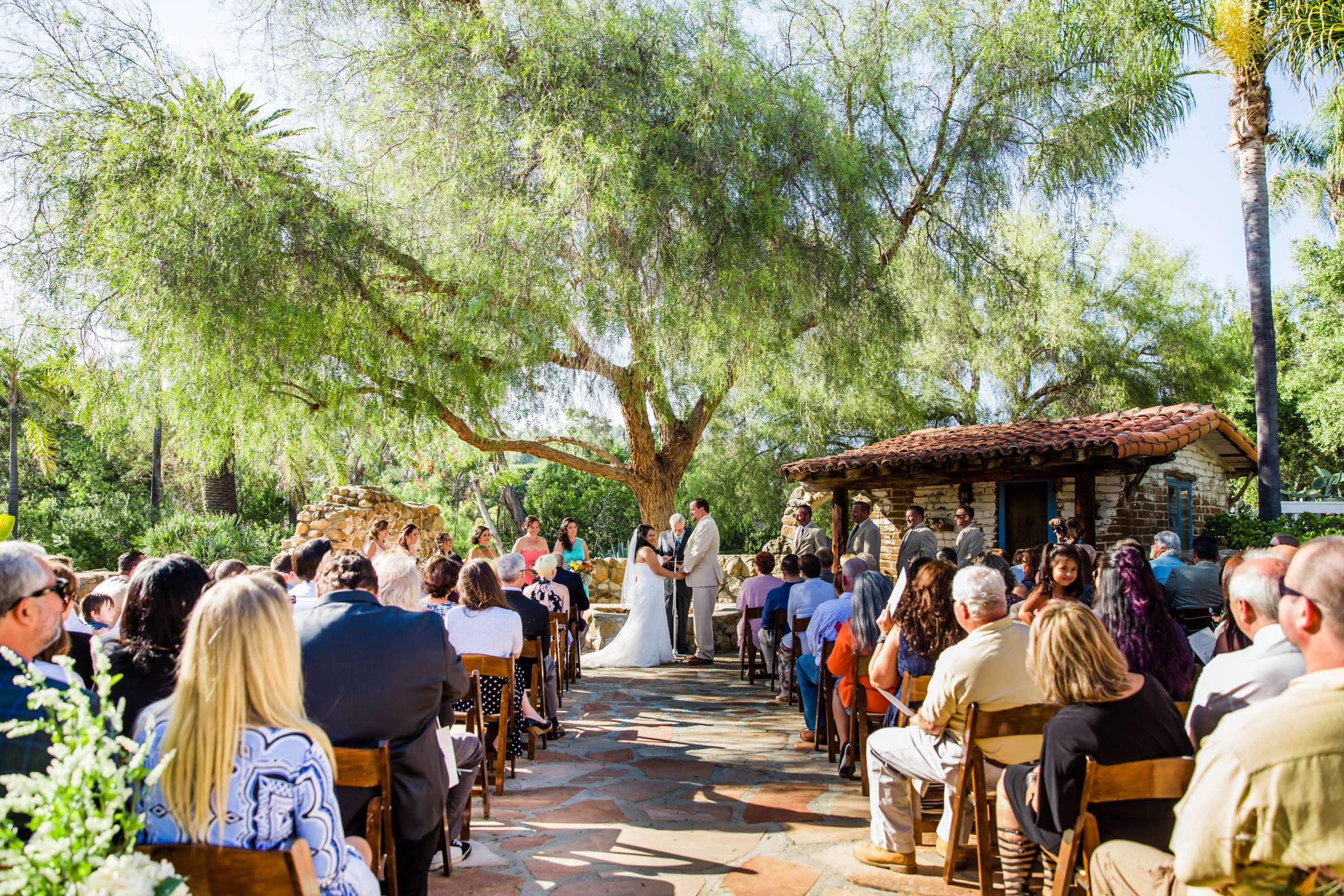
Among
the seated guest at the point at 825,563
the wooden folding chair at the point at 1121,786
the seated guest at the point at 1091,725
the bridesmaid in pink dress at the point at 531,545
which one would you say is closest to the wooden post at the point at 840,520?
the bridesmaid in pink dress at the point at 531,545

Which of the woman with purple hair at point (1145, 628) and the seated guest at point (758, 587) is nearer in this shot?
the woman with purple hair at point (1145, 628)

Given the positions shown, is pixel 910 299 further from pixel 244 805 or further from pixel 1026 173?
pixel 244 805

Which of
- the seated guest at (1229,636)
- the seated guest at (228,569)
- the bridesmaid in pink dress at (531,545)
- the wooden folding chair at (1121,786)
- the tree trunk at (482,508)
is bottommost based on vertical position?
the wooden folding chair at (1121,786)

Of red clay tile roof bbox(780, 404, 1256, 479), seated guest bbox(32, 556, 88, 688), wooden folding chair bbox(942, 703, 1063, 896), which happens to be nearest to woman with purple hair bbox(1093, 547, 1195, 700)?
wooden folding chair bbox(942, 703, 1063, 896)

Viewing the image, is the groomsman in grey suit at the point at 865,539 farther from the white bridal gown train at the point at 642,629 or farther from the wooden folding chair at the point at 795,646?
the wooden folding chair at the point at 795,646

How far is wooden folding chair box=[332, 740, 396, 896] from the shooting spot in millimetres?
3016

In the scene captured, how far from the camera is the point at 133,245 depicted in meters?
8.75

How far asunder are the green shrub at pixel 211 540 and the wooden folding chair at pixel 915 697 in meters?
14.4

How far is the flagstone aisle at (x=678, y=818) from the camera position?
3975mm

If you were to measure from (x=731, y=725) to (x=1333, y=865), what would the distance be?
5668 mm

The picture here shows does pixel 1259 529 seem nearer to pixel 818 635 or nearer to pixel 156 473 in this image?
pixel 818 635

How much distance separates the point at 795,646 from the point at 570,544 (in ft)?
11.9

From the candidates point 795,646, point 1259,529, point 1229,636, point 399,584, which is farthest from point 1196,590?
point 1259,529

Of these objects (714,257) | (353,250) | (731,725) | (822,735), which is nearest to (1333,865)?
(822,735)
